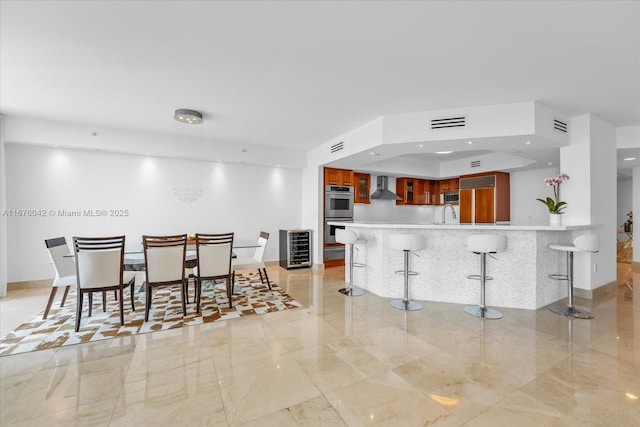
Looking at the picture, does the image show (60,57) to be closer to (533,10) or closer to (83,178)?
(83,178)

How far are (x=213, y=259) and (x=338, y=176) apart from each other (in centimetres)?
364

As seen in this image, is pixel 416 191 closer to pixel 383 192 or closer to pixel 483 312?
pixel 383 192

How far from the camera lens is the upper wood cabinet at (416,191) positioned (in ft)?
25.2

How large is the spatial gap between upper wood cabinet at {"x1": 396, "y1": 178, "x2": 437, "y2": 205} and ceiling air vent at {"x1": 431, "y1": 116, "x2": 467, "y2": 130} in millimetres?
3919

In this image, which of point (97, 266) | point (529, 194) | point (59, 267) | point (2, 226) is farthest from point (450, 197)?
A: point (2, 226)

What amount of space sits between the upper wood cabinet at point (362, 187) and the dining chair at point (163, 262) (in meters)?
4.57

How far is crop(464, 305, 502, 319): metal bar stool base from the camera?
324cm

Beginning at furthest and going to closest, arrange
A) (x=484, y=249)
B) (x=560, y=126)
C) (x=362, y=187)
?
(x=362, y=187) < (x=560, y=126) < (x=484, y=249)

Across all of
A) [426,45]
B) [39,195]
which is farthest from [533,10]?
[39,195]

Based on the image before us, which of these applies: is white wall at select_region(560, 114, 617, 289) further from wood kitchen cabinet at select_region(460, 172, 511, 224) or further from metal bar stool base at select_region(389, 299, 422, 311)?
metal bar stool base at select_region(389, 299, 422, 311)

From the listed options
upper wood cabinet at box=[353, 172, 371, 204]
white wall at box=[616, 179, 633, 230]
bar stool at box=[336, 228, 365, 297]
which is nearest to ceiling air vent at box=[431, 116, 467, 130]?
bar stool at box=[336, 228, 365, 297]

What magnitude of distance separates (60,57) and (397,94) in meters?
3.45

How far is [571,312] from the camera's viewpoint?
3.33 metres

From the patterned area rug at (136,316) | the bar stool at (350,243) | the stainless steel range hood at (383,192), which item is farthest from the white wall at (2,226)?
the stainless steel range hood at (383,192)
